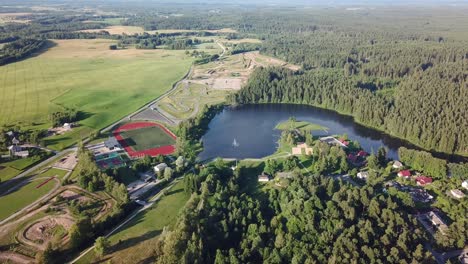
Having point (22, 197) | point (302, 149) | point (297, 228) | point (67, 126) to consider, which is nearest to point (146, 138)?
point (67, 126)

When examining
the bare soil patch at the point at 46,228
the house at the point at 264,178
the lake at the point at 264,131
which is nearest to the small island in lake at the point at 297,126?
the lake at the point at 264,131

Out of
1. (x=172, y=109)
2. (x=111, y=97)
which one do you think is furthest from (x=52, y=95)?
(x=172, y=109)

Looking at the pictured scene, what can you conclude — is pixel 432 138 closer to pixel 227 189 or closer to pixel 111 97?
pixel 227 189

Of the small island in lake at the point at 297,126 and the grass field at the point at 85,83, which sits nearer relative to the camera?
the small island in lake at the point at 297,126

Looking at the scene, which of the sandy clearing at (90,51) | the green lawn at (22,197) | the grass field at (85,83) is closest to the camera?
the green lawn at (22,197)

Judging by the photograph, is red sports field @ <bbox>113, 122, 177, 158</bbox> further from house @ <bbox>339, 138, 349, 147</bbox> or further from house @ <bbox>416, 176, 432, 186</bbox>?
house @ <bbox>416, 176, 432, 186</bbox>

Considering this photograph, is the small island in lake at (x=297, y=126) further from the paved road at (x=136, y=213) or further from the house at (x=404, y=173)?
the paved road at (x=136, y=213)

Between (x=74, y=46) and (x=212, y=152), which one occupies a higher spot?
(x=74, y=46)
